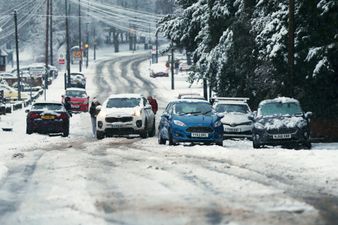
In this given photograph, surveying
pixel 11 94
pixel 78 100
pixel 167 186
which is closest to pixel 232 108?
pixel 167 186

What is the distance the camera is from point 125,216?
9.16 meters

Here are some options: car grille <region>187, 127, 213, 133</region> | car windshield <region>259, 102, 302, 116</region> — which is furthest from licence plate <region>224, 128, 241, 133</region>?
car grille <region>187, 127, 213, 133</region>

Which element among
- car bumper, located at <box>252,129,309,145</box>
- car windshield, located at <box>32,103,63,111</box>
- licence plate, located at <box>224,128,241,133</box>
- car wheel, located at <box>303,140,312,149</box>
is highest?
car windshield, located at <box>32,103,63,111</box>

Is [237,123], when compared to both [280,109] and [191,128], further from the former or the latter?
[191,128]

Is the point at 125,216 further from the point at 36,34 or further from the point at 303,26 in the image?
the point at 36,34

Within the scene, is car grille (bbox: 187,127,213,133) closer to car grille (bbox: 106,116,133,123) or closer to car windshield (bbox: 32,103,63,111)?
car grille (bbox: 106,116,133,123)

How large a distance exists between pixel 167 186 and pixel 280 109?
42.6 ft

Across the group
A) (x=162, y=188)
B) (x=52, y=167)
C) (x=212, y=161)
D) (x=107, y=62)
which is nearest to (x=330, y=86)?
(x=212, y=161)

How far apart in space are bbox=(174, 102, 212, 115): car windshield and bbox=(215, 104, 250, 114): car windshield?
4.79 meters

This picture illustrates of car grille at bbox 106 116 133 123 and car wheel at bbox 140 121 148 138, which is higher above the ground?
car grille at bbox 106 116 133 123

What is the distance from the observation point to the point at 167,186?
1172cm

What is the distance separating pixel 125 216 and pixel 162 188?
2410mm

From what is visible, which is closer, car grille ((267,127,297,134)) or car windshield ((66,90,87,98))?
car grille ((267,127,297,134))

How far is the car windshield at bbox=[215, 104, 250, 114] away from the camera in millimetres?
28609
